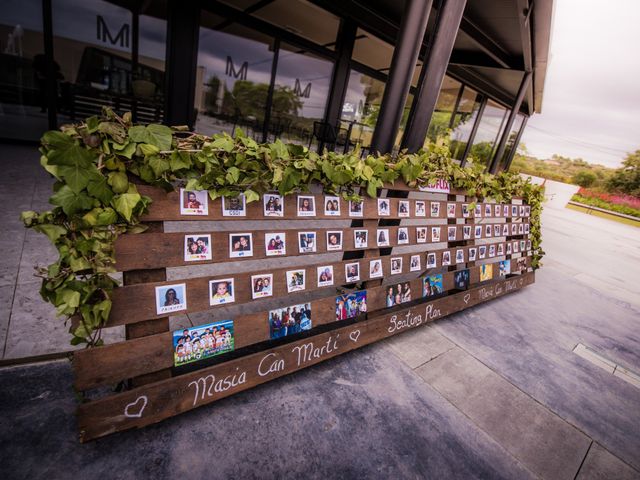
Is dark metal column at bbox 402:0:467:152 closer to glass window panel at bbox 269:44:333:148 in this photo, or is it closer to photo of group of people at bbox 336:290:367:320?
photo of group of people at bbox 336:290:367:320

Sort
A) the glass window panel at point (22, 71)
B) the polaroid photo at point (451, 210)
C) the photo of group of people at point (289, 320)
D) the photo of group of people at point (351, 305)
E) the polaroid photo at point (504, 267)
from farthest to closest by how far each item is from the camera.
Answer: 1. the glass window panel at point (22, 71)
2. the polaroid photo at point (504, 267)
3. the polaroid photo at point (451, 210)
4. the photo of group of people at point (351, 305)
5. the photo of group of people at point (289, 320)

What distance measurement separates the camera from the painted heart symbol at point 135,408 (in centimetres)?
154

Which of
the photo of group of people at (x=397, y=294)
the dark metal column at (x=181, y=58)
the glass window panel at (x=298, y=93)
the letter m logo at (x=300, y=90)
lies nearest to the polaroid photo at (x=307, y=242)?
the photo of group of people at (x=397, y=294)

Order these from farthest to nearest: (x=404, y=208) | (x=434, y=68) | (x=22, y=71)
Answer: (x=22, y=71) → (x=434, y=68) → (x=404, y=208)

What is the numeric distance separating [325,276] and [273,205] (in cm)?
69

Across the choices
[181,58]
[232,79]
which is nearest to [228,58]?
[232,79]

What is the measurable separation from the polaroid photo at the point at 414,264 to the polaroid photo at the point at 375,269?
0.41 m

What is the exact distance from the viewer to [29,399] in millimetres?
1646

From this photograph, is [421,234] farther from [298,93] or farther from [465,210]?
[298,93]

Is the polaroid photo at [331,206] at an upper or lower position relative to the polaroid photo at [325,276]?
upper

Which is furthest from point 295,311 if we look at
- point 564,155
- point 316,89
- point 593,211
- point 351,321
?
point 564,155

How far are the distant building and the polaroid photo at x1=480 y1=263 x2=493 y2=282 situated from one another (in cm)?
241

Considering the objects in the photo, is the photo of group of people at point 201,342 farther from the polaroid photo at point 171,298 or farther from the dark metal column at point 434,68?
the dark metal column at point 434,68

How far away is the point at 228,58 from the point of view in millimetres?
7566
